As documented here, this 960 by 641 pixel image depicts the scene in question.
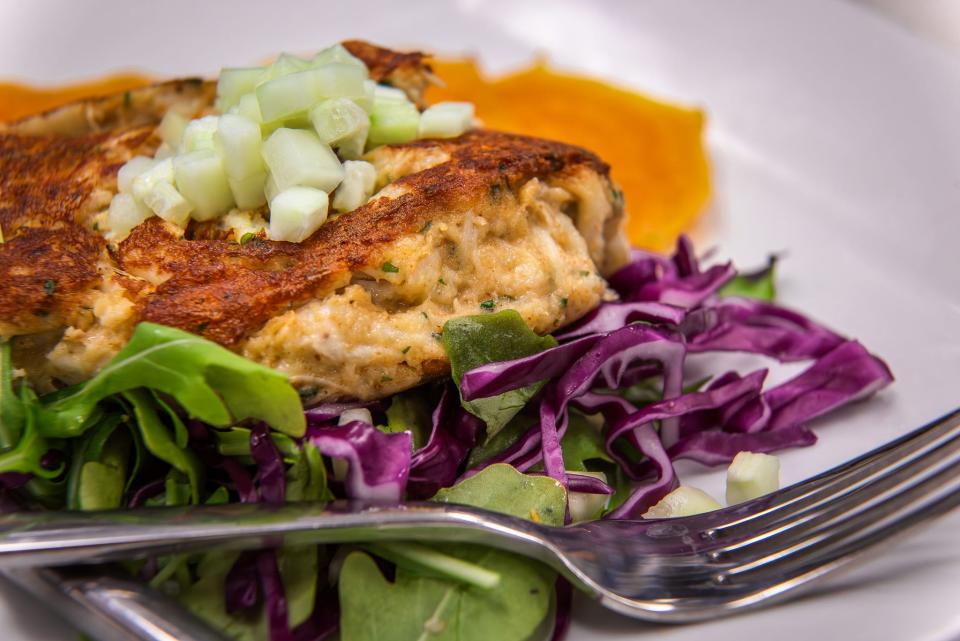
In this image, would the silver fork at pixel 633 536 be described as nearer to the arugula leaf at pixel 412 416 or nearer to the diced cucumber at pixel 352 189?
the arugula leaf at pixel 412 416

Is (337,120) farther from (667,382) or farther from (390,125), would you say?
(667,382)

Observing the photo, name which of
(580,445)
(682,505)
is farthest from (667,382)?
(682,505)

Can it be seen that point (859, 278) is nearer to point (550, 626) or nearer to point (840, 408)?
point (840, 408)

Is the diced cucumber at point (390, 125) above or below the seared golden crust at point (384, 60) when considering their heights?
below

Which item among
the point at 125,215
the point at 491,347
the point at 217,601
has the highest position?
the point at 125,215

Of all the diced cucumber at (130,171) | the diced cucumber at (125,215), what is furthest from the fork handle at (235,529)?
the diced cucumber at (130,171)

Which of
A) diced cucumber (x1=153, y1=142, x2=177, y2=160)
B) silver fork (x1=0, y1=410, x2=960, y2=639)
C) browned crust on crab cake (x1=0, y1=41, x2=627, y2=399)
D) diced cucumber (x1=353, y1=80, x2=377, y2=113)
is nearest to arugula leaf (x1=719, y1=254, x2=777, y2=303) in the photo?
browned crust on crab cake (x1=0, y1=41, x2=627, y2=399)
